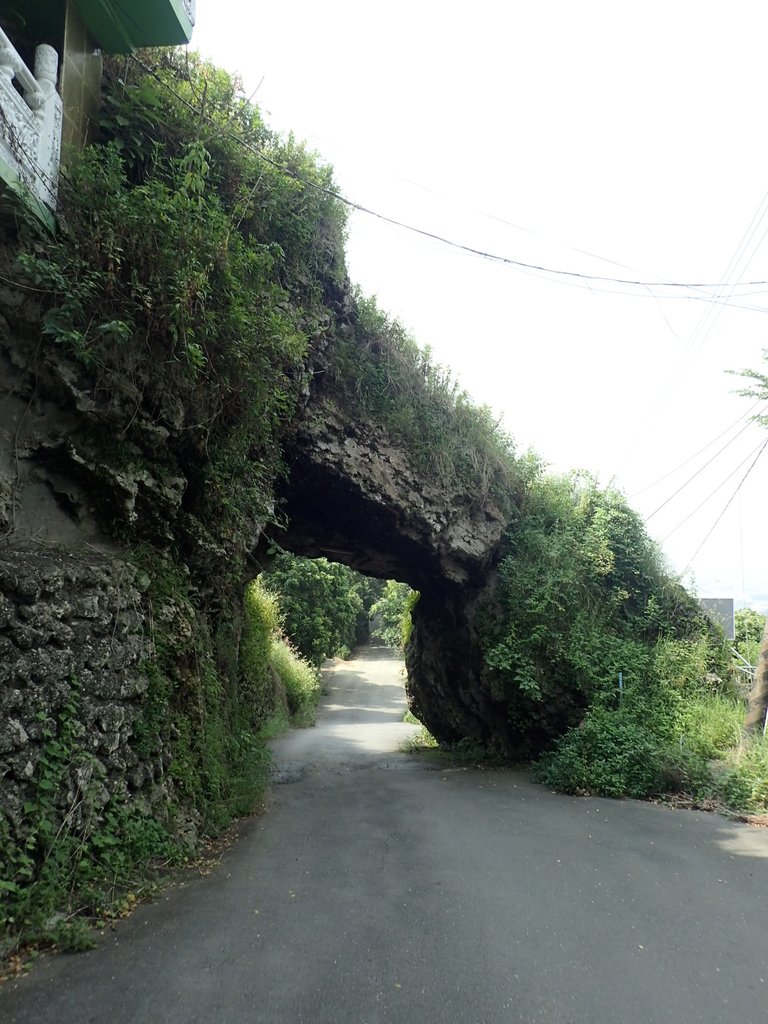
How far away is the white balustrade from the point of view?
19.6 feet

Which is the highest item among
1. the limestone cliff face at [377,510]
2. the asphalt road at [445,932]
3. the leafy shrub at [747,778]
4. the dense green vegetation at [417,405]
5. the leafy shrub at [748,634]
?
the dense green vegetation at [417,405]

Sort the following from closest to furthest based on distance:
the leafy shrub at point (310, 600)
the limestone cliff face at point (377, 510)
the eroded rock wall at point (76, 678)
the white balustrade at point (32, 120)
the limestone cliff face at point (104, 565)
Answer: the eroded rock wall at point (76, 678) < the limestone cliff face at point (104, 565) < the white balustrade at point (32, 120) < the limestone cliff face at point (377, 510) < the leafy shrub at point (310, 600)

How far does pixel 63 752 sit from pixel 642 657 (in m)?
10.3

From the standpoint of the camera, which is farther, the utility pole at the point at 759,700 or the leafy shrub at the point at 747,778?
the utility pole at the point at 759,700

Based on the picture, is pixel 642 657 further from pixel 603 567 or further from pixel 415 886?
pixel 415 886

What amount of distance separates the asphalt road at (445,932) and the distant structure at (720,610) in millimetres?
5656

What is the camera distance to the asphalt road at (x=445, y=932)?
→ 144 inches

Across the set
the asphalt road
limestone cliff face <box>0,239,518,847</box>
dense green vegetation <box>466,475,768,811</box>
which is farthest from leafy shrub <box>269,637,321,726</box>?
the asphalt road

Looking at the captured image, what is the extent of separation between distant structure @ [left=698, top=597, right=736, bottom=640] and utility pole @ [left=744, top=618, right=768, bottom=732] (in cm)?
274

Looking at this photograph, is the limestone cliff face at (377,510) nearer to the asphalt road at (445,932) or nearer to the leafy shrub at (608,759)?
the leafy shrub at (608,759)

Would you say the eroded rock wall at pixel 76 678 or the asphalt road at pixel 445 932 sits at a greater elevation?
the eroded rock wall at pixel 76 678

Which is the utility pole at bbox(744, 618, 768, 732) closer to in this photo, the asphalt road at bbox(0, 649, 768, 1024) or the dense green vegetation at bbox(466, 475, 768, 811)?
the dense green vegetation at bbox(466, 475, 768, 811)

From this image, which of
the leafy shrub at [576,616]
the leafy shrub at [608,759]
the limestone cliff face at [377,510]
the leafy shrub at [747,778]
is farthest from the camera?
the leafy shrub at [576,616]

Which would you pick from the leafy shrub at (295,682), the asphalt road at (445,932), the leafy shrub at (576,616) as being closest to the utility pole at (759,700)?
the leafy shrub at (576,616)
